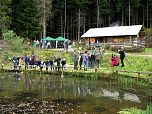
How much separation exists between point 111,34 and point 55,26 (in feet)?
80.6

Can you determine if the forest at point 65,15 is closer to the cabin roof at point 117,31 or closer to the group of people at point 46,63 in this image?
the cabin roof at point 117,31

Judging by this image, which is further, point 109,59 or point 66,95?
point 109,59

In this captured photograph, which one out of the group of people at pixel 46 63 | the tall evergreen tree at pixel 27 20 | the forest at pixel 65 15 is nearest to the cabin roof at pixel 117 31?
the forest at pixel 65 15

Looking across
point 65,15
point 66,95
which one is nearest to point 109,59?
point 66,95

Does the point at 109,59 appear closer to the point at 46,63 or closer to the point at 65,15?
the point at 46,63

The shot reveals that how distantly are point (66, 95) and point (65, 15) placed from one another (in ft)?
151

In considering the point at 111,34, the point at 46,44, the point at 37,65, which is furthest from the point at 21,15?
the point at 37,65

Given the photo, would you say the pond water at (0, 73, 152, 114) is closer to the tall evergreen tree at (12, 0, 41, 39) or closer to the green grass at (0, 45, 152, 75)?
the green grass at (0, 45, 152, 75)

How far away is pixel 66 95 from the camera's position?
73.0ft

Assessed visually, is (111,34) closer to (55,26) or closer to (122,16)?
(122,16)

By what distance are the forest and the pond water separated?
1091 inches

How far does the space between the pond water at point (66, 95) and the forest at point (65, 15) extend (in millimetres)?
27721

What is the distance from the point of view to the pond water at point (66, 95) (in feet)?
58.9

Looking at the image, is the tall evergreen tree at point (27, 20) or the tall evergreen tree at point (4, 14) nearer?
the tall evergreen tree at point (4, 14)
